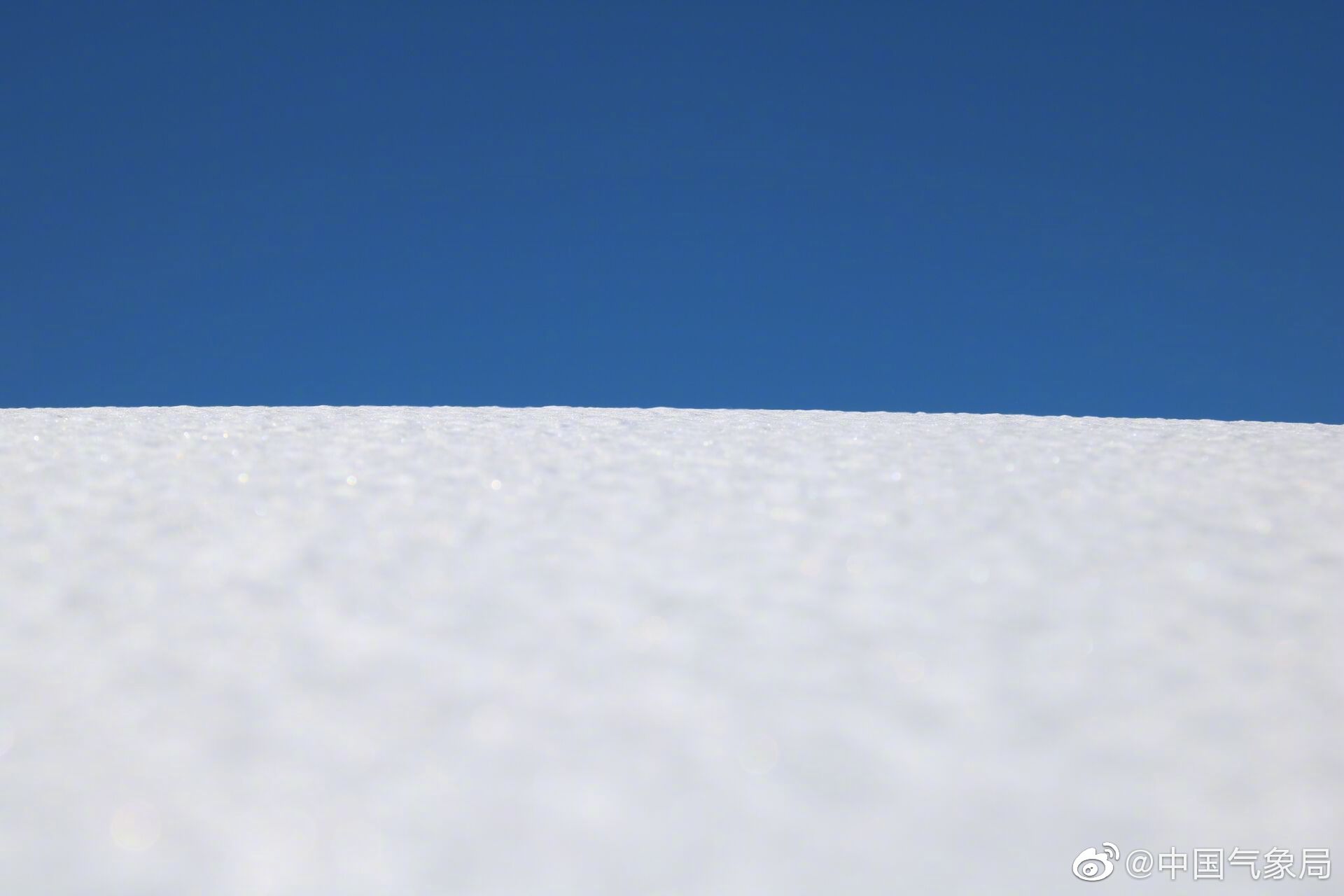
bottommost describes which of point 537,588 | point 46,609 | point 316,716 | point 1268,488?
point 316,716

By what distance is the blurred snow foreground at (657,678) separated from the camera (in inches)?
28.4

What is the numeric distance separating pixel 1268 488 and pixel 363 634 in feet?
3.83

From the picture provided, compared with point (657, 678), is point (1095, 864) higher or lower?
lower

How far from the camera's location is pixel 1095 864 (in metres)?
0.71

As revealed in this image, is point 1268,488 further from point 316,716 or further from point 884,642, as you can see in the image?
point 316,716

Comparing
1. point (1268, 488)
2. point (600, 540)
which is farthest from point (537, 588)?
point (1268, 488)

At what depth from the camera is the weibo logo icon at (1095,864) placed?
71cm

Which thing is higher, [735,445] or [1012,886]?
[735,445]

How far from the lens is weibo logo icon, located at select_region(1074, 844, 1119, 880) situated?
705mm

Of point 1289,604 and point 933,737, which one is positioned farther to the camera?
point 1289,604

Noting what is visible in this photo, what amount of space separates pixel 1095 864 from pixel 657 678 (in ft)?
1.19

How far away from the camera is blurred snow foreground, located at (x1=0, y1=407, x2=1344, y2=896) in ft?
2.37

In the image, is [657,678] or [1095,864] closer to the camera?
[1095,864]

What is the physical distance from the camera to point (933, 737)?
796 mm
